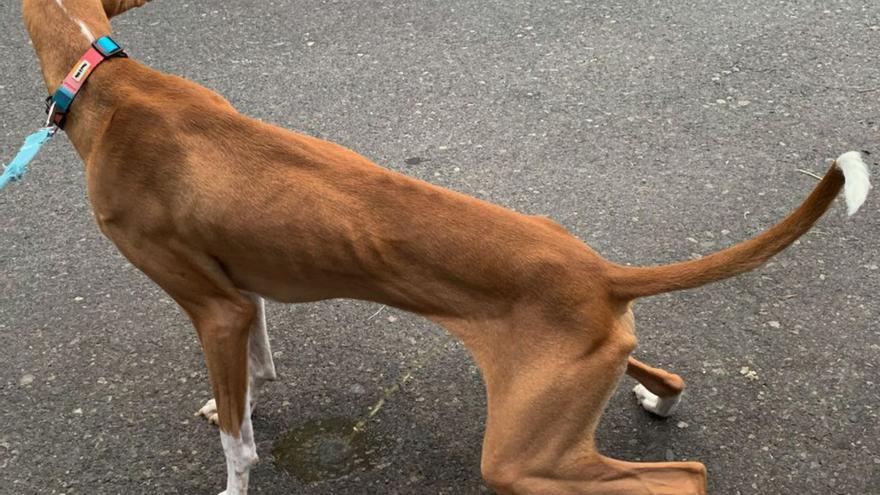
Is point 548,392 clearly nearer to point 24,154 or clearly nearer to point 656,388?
point 656,388

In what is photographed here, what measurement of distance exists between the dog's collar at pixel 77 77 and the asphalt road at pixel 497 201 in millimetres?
1245

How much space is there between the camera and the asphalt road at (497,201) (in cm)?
357

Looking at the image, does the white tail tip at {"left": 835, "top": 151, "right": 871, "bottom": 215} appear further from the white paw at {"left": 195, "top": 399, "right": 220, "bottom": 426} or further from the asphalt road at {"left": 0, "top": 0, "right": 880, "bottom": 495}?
the white paw at {"left": 195, "top": 399, "right": 220, "bottom": 426}

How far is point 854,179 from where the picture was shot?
99.2 inches

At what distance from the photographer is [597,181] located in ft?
15.7

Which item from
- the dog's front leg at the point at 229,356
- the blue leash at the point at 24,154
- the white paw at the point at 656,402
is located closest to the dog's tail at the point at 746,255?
the white paw at the point at 656,402

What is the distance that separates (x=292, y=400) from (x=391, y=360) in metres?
0.41

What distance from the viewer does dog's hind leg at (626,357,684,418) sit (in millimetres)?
3438

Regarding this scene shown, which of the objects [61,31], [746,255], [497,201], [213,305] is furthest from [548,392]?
[497,201]

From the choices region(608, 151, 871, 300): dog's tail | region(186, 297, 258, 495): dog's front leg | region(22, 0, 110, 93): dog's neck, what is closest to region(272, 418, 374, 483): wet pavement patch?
region(186, 297, 258, 495): dog's front leg

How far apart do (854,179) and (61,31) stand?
226cm

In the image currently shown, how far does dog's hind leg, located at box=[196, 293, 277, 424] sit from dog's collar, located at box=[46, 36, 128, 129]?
0.85m

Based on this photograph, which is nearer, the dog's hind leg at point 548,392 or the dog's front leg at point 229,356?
the dog's hind leg at point 548,392

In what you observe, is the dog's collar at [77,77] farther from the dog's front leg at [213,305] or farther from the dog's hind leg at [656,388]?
the dog's hind leg at [656,388]
